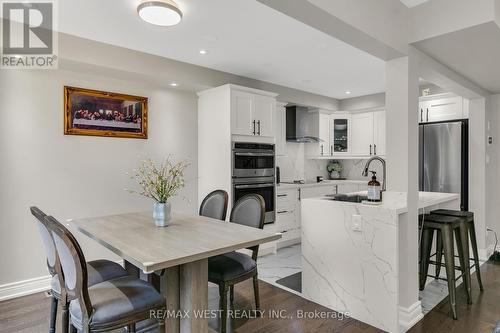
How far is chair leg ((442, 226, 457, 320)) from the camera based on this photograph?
2.54 meters

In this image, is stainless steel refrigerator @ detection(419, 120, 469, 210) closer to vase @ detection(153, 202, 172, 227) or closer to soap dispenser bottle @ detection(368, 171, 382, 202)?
soap dispenser bottle @ detection(368, 171, 382, 202)

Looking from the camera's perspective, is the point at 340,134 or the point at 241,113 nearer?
the point at 241,113

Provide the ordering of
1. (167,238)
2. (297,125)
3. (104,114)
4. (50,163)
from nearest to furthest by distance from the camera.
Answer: (167,238)
(50,163)
(104,114)
(297,125)

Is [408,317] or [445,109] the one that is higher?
[445,109]

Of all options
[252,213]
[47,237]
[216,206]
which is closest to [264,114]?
[216,206]

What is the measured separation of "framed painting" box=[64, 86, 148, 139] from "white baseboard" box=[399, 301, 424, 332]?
3.30 meters

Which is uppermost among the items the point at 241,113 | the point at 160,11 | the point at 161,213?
the point at 160,11

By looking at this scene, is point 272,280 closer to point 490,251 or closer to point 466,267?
point 466,267

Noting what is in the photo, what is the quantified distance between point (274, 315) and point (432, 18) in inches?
106

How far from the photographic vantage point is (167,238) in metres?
1.95

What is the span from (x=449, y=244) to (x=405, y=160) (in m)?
0.85

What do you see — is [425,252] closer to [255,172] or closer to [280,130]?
[255,172]

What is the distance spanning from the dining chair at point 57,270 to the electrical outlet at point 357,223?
1.78 metres

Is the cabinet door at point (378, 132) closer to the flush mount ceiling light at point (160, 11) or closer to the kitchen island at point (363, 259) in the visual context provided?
the kitchen island at point (363, 259)
